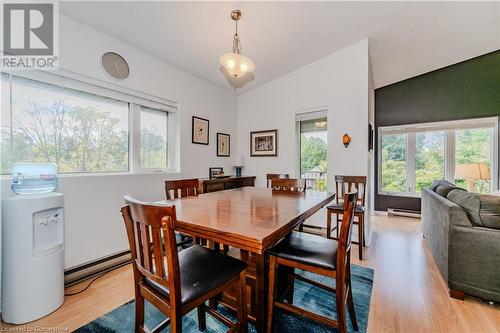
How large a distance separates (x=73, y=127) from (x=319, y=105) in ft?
10.9

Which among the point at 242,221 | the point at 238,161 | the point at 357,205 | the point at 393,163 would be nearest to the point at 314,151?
the point at 357,205

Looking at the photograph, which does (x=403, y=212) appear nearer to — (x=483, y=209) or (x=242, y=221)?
(x=483, y=209)

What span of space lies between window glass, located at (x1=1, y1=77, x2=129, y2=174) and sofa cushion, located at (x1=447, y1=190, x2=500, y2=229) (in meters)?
3.53

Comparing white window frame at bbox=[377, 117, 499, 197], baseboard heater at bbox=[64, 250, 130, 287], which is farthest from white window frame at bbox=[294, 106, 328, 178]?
baseboard heater at bbox=[64, 250, 130, 287]

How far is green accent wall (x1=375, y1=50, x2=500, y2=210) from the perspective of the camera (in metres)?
4.05

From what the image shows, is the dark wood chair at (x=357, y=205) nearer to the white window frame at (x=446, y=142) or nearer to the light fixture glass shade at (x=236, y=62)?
the light fixture glass shade at (x=236, y=62)

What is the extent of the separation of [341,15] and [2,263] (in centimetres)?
390

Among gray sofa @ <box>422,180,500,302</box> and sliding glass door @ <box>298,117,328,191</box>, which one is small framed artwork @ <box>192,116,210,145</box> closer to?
sliding glass door @ <box>298,117,328,191</box>

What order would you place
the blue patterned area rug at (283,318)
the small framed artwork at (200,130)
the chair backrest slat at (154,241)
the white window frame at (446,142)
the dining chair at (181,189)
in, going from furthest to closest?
the white window frame at (446,142)
the small framed artwork at (200,130)
the dining chair at (181,189)
the blue patterned area rug at (283,318)
the chair backrest slat at (154,241)

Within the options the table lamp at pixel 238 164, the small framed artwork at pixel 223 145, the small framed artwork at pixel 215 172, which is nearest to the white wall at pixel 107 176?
the small framed artwork at pixel 215 172

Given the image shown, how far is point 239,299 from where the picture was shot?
1.25 metres

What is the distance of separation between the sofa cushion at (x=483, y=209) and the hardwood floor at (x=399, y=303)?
0.68 metres

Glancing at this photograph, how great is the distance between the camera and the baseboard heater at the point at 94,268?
7.02 ft

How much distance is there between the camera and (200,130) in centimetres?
366
